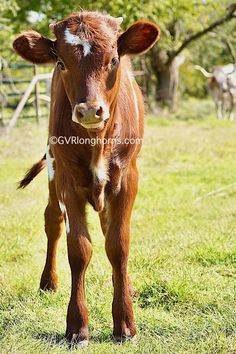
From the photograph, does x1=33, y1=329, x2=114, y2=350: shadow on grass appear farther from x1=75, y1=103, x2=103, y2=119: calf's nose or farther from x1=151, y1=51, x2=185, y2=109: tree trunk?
x1=151, y1=51, x2=185, y2=109: tree trunk

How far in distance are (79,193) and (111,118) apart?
512 millimetres

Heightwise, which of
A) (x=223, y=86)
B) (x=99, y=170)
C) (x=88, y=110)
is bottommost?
(x=223, y=86)

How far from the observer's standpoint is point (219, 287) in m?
4.79

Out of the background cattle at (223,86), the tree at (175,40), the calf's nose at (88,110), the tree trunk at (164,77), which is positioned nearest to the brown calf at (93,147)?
the calf's nose at (88,110)

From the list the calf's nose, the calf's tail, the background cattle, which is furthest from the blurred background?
the calf's nose

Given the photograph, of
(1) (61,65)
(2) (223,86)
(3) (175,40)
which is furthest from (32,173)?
(3) (175,40)

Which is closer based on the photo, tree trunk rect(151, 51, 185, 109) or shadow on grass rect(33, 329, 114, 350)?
shadow on grass rect(33, 329, 114, 350)

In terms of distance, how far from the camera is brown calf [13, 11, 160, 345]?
3.77 metres

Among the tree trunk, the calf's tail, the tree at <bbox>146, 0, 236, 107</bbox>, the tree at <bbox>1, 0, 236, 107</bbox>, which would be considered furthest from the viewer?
the tree trunk

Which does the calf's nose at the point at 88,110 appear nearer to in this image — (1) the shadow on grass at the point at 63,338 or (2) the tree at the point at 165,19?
(1) the shadow on grass at the point at 63,338

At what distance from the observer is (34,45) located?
4133mm

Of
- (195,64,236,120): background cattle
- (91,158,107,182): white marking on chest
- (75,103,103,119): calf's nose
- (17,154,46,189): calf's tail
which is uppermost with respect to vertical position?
(75,103,103,119): calf's nose

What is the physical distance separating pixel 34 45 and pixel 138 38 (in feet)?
2.18

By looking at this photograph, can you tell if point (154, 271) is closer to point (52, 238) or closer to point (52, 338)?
point (52, 238)
